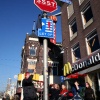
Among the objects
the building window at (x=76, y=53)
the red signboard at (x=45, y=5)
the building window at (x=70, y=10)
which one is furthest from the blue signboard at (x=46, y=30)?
the building window at (x=70, y=10)

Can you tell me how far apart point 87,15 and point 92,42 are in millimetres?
3192

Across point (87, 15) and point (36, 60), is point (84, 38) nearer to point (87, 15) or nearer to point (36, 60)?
point (87, 15)

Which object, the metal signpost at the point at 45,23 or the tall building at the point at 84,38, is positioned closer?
the metal signpost at the point at 45,23

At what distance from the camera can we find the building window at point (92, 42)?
14.0 meters

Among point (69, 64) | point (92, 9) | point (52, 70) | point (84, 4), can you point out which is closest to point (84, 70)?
point (69, 64)

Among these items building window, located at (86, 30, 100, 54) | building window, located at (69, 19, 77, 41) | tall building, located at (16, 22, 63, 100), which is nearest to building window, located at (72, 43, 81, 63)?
building window, located at (69, 19, 77, 41)

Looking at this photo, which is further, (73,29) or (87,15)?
(73,29)

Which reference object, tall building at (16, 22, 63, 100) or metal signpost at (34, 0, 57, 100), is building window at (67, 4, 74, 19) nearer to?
tall building at (16, 22, 63, 100)

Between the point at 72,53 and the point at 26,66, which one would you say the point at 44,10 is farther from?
the point at 26,66

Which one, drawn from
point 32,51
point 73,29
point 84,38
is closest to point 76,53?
point 84,38

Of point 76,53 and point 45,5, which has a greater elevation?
point 76,53

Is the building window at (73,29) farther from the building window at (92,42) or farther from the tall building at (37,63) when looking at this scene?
the tall building at (37,63)

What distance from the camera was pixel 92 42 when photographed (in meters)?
14.6

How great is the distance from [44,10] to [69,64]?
1160cm
